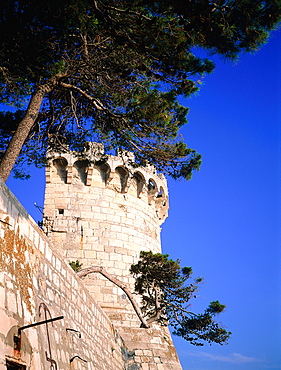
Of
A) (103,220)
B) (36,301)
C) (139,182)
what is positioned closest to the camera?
(36,301)

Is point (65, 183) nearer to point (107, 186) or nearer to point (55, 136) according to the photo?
point (107, 186)

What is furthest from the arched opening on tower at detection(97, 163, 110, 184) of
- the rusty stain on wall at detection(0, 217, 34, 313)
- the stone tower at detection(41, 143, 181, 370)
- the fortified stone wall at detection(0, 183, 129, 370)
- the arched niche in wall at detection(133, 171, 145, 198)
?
the rusty stain on wall at detection(0, 217, 34, 313)

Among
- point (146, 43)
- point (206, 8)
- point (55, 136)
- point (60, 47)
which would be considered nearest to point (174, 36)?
point (146, 43)

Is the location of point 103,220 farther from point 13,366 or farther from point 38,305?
point 13,366

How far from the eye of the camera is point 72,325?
605 centimetres

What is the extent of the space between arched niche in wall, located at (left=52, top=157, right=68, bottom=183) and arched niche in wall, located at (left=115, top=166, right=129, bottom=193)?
2109 mm

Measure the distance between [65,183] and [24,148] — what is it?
6638 millimetres

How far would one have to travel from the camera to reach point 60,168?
1658cm

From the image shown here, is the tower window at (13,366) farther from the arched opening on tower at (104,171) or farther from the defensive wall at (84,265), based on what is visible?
the arched opening on tower at (104,171)

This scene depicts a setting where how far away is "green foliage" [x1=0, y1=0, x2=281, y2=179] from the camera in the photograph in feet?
21.3

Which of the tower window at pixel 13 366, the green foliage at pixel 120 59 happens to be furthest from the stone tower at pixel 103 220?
the tower window at pixel 13 366

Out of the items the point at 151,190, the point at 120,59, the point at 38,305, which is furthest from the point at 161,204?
the point at 38,305

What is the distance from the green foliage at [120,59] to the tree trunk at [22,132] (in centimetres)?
11

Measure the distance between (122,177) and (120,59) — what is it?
9.35 m
